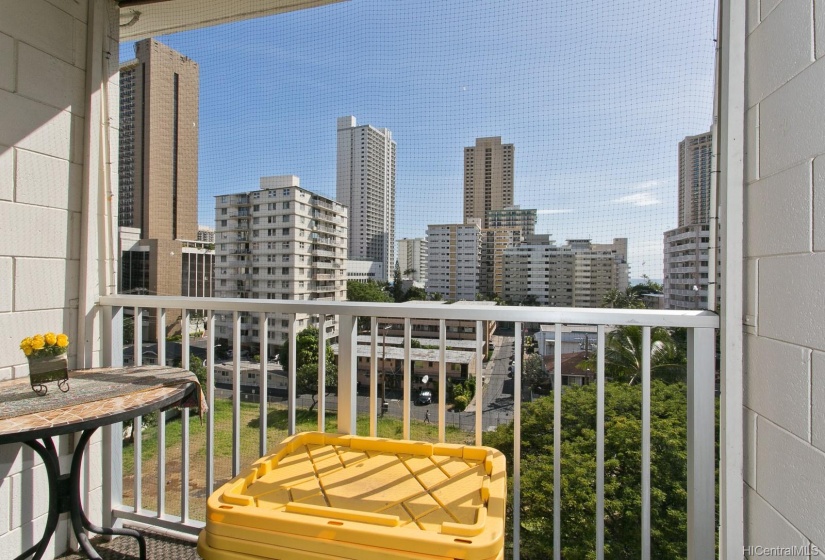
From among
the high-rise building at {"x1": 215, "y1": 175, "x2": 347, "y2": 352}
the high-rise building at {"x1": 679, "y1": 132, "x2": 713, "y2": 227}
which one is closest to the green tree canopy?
the high-rise building at {"x1": 215, "y1": 175, "x2": 347, "y2": 352}

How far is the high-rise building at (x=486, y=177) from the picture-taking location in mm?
1615

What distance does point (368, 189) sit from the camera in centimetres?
176

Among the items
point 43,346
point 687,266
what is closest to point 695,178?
point 687,266

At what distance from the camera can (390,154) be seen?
176 centimetres

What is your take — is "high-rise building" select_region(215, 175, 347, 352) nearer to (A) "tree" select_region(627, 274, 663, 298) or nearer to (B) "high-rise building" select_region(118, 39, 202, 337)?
(B) "high-rise building" select_region(118, 39, 202, 337)

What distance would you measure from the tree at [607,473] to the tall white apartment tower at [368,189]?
3.27ft

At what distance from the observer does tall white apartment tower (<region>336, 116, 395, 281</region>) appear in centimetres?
175

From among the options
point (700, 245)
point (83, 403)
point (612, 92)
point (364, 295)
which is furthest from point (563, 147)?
point (83, 403)

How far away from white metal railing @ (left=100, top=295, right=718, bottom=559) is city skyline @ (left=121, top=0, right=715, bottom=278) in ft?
1.10

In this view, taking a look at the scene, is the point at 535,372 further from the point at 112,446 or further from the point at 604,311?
→ the point at 112,446

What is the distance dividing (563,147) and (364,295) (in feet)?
3.20

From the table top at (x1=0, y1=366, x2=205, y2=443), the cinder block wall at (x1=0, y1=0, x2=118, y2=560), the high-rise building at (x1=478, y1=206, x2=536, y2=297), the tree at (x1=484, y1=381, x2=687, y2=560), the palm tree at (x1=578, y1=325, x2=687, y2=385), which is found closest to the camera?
the table top at (x1=0, y1=366, x2=205, y2=443)

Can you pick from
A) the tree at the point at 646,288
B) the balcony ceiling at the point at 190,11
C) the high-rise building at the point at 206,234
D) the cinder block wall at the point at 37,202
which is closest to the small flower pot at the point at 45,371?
the cinder block wall at the point at 37,202

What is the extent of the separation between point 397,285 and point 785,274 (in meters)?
1.20
